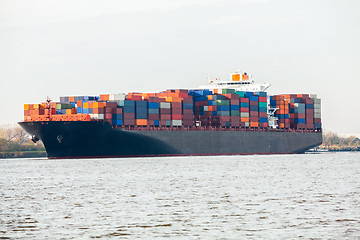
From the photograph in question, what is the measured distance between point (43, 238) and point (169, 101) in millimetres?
74956

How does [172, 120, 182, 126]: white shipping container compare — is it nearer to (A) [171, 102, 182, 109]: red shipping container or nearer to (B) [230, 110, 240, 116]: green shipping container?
(A) [171, 102, 182, 109]: red shipping container

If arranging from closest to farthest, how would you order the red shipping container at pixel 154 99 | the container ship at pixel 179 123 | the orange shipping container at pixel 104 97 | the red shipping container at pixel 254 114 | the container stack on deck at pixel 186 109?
the container ship at pixel 179 123, the container stack on deck at pixel 186 109, the red shipping container at pixel 154 99, the orange shipping container at pixel 104 97, the red shipping container at pixel 254 114

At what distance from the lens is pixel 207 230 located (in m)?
26.2

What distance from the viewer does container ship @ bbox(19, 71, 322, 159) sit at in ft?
293

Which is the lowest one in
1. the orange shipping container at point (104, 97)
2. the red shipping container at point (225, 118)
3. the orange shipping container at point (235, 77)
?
the red shipping container at point (225, 118)

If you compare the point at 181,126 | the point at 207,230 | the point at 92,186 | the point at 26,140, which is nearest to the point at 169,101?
the point at 181,126

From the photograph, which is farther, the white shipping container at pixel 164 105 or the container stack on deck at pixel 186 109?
the white shipping container at pixel 164 105

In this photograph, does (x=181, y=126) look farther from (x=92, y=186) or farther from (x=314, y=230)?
(x=314, y=230)

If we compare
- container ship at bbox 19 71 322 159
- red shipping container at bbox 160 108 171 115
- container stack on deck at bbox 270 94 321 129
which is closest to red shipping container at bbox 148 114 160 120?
container ship at bbox 19 71 322 159

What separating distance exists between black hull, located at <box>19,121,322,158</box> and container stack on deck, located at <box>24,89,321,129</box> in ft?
4.69

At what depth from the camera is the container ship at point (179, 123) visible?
89.4 m

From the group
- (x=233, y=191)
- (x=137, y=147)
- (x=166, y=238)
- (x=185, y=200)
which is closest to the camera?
(x=166, y=238)

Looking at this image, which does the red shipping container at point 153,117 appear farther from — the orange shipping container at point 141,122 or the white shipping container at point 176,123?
the white shipping container at point 176,123

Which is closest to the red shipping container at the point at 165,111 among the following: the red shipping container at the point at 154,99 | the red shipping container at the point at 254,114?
the red shipping container at the point at 154,99
